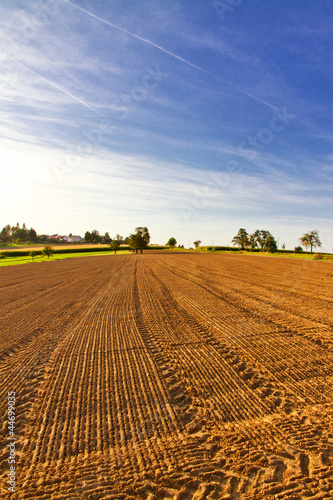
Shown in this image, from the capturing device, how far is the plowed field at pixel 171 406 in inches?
115

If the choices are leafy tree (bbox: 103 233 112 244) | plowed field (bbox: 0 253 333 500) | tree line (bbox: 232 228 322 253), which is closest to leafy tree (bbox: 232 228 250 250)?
tree line (bbox: 232 228 322 253)

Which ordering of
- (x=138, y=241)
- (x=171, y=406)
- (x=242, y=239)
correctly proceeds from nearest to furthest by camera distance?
(x=171, y=406) < (x=138, y=241) < (x=242, y=239)

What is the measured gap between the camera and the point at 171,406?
13.9 feet

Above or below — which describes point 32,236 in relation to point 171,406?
above

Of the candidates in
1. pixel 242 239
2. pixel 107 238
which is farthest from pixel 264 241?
pixel 107 238

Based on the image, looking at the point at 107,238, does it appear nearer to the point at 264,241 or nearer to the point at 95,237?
the point at 95,237

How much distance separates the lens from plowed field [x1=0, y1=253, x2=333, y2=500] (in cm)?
293

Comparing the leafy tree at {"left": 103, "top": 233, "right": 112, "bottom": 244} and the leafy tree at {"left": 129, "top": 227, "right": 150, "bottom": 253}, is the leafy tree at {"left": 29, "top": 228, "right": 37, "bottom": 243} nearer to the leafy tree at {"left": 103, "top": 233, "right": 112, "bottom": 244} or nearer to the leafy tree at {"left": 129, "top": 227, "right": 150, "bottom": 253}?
the leafy tree at {"left": 103, "top": 233, "right": 112, "bottom": 244}

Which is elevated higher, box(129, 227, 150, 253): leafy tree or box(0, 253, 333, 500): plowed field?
box(129, 227, 150, 253): leafy tree

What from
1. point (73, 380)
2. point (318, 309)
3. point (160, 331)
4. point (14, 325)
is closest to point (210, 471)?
point (73, 380)

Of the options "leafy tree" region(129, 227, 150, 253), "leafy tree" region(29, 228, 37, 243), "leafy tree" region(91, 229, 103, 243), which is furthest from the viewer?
"leafy tree" region(91, 229, 103, 243)

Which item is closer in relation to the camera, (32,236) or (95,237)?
(32,236)

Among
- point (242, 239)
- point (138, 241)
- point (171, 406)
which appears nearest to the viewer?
point (171, 406)

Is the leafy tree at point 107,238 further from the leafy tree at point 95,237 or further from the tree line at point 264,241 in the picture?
the tree line at point 264,241
